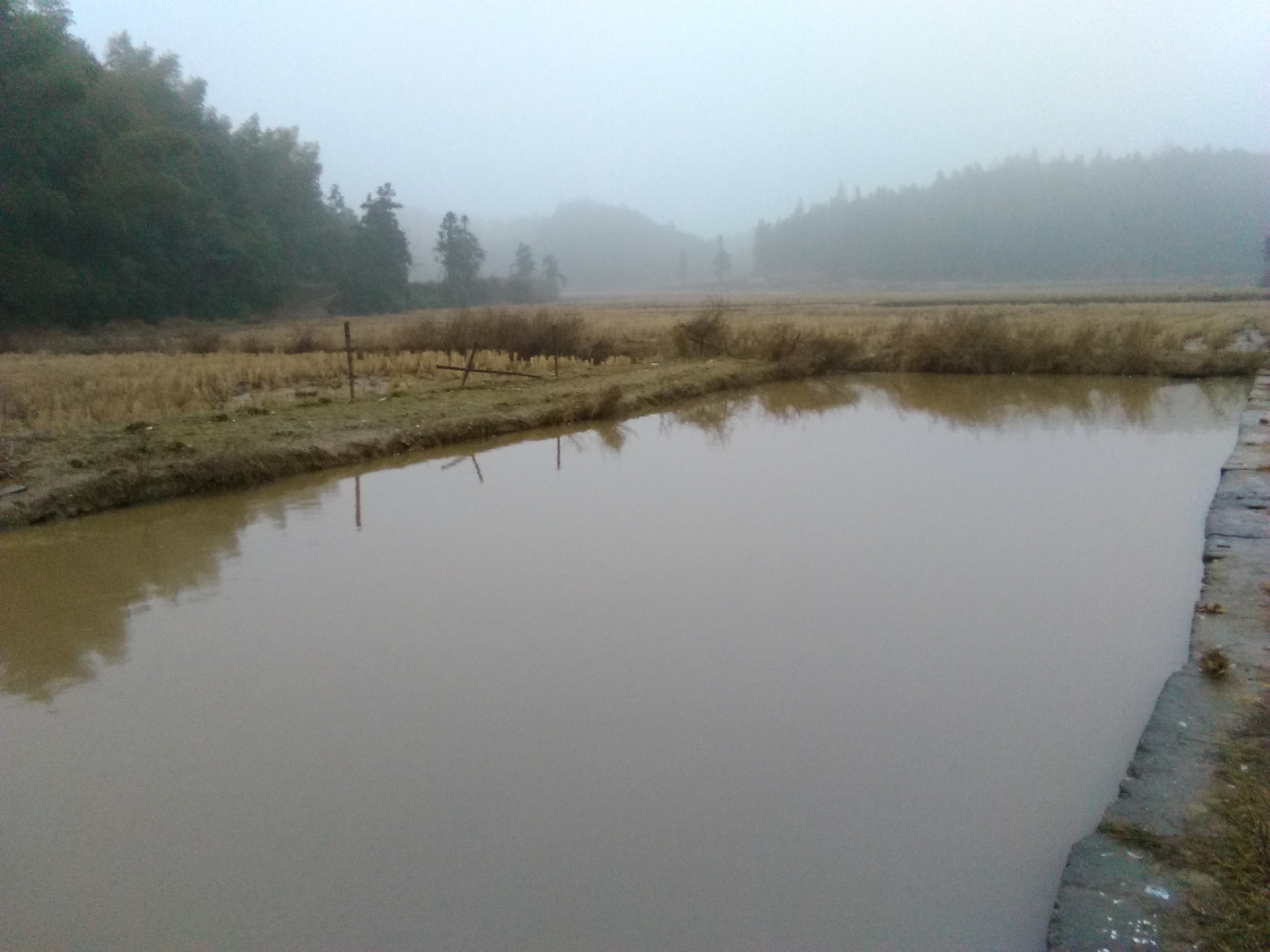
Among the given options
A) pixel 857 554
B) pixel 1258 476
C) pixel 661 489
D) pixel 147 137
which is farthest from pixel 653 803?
pixel 147 137

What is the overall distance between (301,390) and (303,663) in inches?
307

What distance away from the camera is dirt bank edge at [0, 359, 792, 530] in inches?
252

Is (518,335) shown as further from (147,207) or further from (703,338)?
(147,207)

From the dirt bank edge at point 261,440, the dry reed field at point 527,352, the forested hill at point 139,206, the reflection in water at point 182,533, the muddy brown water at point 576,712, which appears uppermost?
the forested hill at point 139,206

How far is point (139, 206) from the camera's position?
23562mm

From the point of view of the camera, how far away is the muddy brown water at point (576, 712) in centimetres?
246

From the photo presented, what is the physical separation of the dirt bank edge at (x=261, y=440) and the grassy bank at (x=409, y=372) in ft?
0.06

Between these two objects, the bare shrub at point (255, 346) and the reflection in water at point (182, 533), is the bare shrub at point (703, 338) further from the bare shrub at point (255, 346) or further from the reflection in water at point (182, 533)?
the bare shrub at point (255, 346)

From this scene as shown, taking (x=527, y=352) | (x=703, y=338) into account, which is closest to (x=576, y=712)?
(x=527, y=352)

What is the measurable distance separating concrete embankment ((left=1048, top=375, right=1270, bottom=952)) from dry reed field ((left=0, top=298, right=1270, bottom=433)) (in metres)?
7.94

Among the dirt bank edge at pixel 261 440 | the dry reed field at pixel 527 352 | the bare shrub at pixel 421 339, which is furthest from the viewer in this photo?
the bare shrub at pixel 421 339

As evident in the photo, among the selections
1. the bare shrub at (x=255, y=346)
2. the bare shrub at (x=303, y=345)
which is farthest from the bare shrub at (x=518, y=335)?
the bare shrub at (x=255, y=346)

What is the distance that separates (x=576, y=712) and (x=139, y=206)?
2466 centimetres

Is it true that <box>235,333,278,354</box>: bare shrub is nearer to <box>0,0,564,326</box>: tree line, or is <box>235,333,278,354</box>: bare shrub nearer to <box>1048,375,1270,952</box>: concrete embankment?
<box>0,0,564,326</box>: tree line
